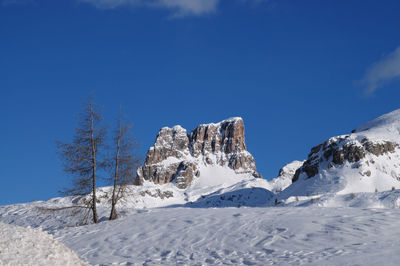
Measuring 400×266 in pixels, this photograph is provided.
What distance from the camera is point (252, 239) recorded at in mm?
11461

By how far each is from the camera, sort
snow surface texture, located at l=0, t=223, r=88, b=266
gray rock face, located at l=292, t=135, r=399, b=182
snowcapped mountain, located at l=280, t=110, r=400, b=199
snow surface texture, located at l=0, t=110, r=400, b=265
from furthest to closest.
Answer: gray rock face, located at l=292, t=135, r=399, b=182 → snowcapped mountain, located at l=280, t=110, r=400, b=199 → snow surface texture, located at l=0, t=110, r=400, b=265 → snow surface texture, located at l=0, t=223, r=88, b=266

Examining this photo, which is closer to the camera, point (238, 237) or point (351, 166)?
point (238, 237)

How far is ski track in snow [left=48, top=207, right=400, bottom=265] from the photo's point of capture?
939 centimetres

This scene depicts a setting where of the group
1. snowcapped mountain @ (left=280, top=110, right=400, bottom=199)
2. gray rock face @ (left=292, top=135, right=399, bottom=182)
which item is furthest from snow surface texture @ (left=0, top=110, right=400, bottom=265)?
gray rock face @ (left=292, top=135, right=399, bottom=182)

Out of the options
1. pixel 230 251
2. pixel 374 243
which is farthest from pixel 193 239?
pixel 374 243

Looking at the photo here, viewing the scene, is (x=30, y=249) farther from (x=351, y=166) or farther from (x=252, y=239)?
(x=351, y=166)

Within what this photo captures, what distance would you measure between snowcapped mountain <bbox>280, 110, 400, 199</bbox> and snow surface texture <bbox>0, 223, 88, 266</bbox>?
46.7 meters

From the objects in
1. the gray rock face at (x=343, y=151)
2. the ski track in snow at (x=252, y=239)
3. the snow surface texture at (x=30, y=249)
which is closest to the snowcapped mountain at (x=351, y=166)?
the gray rock face at (x=343, y=151)

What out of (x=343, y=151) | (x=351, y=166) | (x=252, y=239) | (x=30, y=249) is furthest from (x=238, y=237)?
(x=343, y=151)

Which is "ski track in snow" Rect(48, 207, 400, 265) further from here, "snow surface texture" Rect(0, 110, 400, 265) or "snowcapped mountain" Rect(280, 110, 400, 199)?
"snowcapped mountain" Rect(280, 110, 400, 199)

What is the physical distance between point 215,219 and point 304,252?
5.23 meters

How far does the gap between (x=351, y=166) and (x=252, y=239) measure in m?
51.7

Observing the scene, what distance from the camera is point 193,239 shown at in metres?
12.3

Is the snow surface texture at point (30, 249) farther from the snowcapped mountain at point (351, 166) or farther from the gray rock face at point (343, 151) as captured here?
the gray rock face at point (343, 151)
